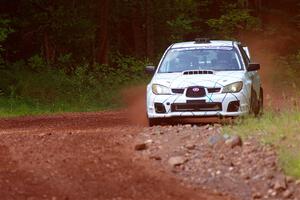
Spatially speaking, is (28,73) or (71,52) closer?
(28,73)

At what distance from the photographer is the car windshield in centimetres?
1530

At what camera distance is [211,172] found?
9.48 metres

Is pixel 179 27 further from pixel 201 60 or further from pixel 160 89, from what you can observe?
pixel 160 89

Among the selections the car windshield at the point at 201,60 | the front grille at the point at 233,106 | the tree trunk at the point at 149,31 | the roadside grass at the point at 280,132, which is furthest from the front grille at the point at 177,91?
the tree trunk at the point at 149,31

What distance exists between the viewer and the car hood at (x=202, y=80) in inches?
554

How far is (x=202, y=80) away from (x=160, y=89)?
0.79 meters

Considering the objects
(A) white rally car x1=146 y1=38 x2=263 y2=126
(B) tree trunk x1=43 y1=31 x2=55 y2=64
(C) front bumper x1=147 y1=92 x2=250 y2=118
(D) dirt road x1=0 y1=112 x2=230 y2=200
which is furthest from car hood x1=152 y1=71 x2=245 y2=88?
(B) tree trunk x1=43 y1=31 x2=55 y2=64

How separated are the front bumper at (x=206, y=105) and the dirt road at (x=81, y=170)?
83 centimetres

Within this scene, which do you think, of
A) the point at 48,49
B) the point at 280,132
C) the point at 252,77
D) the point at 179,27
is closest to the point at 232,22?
the point at 179,27

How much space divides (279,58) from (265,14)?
190 inches

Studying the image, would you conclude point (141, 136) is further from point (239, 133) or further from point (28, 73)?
point (28, 73)

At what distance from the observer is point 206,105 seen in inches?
552

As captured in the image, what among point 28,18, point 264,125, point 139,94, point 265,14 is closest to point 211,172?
point 264,125

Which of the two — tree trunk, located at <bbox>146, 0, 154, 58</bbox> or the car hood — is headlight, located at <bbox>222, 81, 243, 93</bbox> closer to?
the car hood
